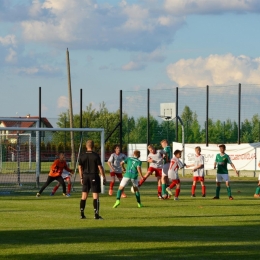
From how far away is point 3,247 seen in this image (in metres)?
13.7

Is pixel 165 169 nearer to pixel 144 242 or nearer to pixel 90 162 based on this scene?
pixel 90 162

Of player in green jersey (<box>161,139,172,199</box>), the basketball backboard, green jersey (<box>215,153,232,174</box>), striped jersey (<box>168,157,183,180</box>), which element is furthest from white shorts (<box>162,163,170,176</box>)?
the basketball backboard

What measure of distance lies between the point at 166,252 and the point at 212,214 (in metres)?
7.75

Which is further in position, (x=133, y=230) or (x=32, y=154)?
(x=32, y=154)

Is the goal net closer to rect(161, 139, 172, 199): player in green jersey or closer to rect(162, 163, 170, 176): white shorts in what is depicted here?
rect(161, 139, 172, 199): player in green jersey

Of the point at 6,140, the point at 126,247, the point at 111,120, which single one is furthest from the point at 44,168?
the point at 126,247

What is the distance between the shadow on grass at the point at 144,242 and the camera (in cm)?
1269

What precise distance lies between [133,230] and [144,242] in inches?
80.3

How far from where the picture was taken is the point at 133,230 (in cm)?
1638

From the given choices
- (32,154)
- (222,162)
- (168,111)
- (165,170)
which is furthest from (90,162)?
(168,111)

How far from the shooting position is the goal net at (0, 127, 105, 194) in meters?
32.7

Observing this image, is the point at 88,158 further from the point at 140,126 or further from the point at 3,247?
the point at 140,126

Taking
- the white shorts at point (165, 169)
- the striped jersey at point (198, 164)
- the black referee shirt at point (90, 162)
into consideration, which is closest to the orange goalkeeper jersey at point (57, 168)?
the white shorts at point (165, 169)

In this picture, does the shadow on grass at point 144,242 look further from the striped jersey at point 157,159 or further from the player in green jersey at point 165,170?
the striped jersey at point 157,159
